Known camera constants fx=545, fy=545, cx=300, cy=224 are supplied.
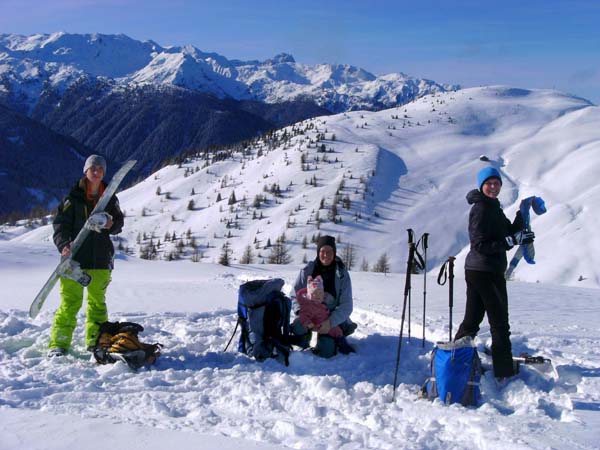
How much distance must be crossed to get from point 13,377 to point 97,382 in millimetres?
783

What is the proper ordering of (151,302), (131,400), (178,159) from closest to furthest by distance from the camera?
1. (131,400)
2. (151,302)
3. (178,159)

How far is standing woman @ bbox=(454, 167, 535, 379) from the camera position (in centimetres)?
519

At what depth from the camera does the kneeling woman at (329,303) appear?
20.4 ft

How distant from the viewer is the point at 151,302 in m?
9.23

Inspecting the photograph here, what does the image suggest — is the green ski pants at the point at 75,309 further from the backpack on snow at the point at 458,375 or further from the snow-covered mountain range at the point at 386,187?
the snow-covered mountain range at the point at 386,187

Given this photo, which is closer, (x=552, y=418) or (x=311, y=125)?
(x=552, y=418)

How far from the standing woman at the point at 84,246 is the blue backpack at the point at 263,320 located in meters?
1.62

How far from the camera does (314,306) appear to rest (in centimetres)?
632

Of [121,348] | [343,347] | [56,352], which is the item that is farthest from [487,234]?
[56,352]

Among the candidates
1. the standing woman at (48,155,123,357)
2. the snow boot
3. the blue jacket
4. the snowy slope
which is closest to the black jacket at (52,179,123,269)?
the standing woman at (48,155,123,357)

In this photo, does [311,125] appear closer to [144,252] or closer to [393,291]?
[144,252]

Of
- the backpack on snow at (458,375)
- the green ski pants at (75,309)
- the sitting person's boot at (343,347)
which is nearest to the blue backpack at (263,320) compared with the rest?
the sitting person's boot at (343,347)

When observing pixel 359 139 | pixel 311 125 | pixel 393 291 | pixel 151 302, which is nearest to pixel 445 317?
pixel 393 291

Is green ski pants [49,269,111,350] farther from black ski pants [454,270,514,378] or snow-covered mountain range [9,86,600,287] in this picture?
snow-covered mountain range [9,86,600,287]
